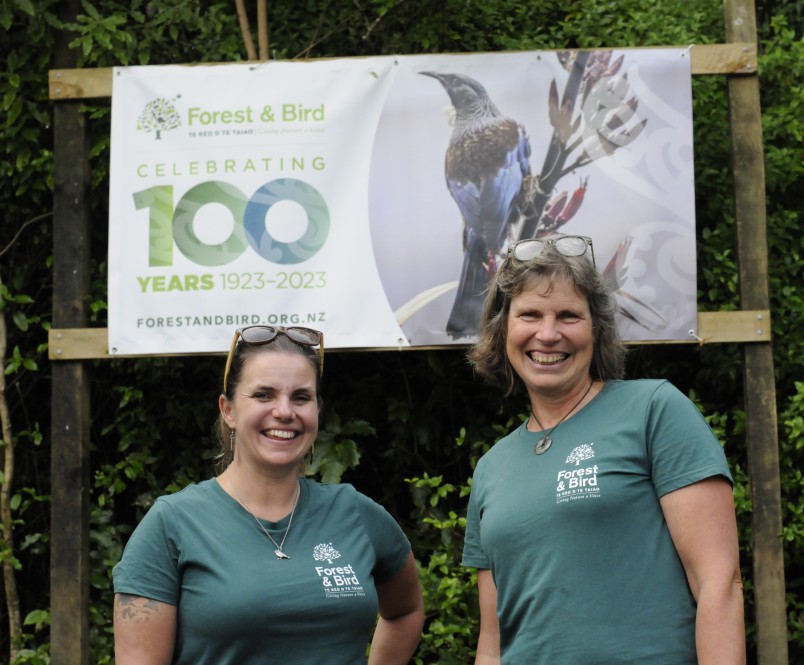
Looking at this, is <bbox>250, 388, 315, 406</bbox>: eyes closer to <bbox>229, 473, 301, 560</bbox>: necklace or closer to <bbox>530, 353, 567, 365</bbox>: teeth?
<bbox>229, 473, 301, 560</bbox>: necklace

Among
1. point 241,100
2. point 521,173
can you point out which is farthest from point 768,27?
point 241,100

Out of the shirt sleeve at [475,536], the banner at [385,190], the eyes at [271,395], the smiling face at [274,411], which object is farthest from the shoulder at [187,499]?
the banner at [385,190]

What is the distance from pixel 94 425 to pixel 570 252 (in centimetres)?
345

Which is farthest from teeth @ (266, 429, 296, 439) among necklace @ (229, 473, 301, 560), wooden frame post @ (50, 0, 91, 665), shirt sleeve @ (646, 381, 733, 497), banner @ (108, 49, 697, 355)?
wooden frame post @ (50, 0, 91, 665)

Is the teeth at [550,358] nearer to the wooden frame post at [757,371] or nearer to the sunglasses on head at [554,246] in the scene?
the sunglasses on head at [554,246]

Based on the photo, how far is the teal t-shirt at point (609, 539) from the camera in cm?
254

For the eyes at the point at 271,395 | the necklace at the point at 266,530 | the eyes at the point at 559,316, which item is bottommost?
the necklace at the point at 266,530

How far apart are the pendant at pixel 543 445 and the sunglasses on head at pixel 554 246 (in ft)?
1.45

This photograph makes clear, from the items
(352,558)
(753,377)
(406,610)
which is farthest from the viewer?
(753,377)

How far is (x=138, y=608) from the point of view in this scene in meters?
2.56

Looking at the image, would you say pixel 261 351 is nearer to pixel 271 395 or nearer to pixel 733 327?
pixel 271 395

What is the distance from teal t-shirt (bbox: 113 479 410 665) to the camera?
8.38 feet

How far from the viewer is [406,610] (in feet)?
10.2

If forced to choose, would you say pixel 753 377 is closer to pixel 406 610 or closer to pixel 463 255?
pixel 463 255
